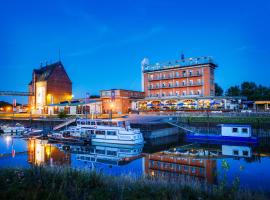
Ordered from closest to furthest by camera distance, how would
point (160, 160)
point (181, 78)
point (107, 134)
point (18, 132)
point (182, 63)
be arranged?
point (160, 160) < point (107, 134) < point (18, 132) < point (181, 78) < point (182, 63)

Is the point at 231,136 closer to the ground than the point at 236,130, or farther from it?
closer to the ground

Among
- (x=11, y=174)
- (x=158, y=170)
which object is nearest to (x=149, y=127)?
(x=158, y=170)

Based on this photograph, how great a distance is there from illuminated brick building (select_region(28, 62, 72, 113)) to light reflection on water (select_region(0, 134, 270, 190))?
4947cm

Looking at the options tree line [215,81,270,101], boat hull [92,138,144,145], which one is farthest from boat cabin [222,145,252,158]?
tree line [215,81,270,101]

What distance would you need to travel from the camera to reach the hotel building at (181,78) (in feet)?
220

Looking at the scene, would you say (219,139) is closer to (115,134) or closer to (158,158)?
(158,158)

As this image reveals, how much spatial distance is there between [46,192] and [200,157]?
71.8 ft

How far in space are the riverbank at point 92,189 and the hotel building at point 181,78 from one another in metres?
57.4

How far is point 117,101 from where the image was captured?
6750 centimetres

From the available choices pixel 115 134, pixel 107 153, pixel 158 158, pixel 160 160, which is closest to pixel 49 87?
pixel 115 134

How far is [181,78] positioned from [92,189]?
→ 2473 inches

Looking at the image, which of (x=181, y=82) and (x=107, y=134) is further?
(x=181, y=82)

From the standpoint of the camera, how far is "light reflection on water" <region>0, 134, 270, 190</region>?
808 inches

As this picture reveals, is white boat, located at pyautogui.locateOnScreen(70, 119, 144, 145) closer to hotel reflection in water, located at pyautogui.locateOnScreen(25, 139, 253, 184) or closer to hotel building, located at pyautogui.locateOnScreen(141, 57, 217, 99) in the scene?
hotel reflection in water, located at pyautogui.locateOnScreen(25, 139, 253, 184)
